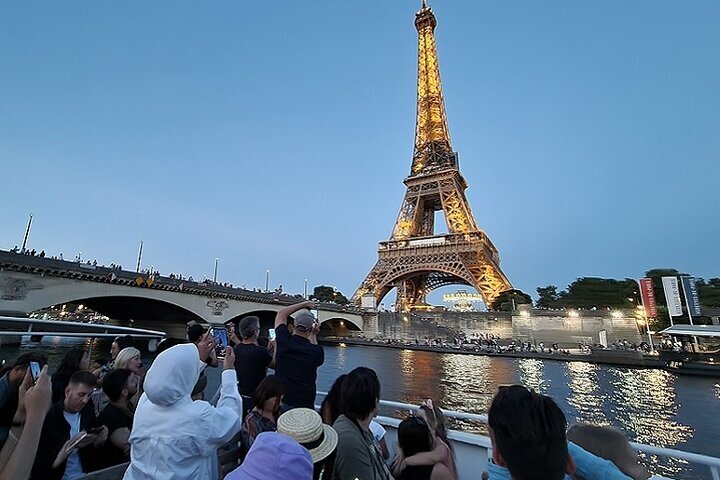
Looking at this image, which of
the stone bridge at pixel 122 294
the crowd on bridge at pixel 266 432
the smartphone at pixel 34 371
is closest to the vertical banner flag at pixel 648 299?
the stone bridge at pixel 122 294

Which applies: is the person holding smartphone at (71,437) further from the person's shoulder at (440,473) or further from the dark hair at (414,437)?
the person's shoulder at (440,473)

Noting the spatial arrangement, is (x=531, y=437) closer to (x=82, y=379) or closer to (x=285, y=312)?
(x=285, y=312)

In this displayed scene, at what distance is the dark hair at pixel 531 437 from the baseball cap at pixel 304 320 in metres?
1.87

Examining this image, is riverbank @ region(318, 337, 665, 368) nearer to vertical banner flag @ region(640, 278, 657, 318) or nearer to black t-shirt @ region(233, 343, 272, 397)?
vertical banner flag @ region(640, 278, 657, 318)

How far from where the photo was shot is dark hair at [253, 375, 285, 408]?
7.24 ft

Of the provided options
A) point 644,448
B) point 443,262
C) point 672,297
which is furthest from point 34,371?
point 672,297

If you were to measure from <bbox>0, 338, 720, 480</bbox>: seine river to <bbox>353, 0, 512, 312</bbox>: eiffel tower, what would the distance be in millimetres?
15643

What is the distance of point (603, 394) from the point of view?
1409 cm

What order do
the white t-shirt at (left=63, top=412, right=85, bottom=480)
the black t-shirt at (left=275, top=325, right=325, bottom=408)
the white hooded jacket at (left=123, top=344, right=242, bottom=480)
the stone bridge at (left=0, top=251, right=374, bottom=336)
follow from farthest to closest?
the stone bridge at (left=0, top=251, right=374, bottom=336)
the black t-shirt at (left=275, top=325, right=325, bottom=408)
the white t-shirt at (left=63, top=412, right=85, bottom=480)
the white hooded jacket at (left=123, top=344, right=242, bottom=480)

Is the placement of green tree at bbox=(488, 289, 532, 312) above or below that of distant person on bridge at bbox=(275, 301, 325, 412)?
above

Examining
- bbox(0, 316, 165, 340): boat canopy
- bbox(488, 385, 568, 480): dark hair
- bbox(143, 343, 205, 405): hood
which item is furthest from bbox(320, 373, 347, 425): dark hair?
bbox(0, 316, 165, 340): boat canopy

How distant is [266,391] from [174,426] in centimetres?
61

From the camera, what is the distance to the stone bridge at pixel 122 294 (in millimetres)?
15375

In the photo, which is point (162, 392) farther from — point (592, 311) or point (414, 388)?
point (592, 311)
